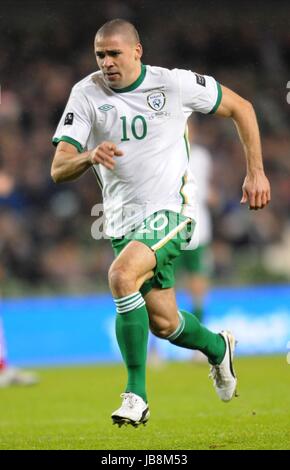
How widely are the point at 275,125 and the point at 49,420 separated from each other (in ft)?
31.2

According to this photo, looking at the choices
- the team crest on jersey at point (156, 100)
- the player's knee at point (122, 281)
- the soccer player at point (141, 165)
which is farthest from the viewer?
the team crest on jersey at point (156, 100)

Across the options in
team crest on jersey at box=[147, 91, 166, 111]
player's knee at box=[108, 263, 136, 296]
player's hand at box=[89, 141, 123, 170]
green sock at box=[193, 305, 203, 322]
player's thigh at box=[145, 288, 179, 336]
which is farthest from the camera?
green sock at box=[193, 305, 203, 322]

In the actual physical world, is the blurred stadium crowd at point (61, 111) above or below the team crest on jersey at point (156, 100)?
above

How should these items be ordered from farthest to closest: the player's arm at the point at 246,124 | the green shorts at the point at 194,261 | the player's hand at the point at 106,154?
1. the green shorts at the point at 194,261
2. the player's arm at the point at 246,124
3. the player's hand at the point at 106,154

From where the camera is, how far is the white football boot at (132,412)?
5496mm

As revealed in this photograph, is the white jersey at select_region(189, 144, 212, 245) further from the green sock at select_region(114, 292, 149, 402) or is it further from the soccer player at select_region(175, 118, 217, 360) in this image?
the green sock at select_region(114, 292, 149, 402)

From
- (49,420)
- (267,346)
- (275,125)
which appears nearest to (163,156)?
(49,420)

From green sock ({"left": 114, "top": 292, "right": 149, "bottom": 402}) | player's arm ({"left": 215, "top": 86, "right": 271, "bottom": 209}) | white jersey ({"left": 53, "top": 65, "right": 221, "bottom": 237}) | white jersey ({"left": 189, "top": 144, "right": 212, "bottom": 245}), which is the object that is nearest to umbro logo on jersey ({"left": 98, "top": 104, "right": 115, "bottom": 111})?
white jersey ({"left": 53, "top": 65, "right": 221, "bottom": 237})

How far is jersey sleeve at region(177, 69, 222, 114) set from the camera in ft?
21.0

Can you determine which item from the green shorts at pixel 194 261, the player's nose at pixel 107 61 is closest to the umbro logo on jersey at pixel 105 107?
the player's nose at pixel 107 61

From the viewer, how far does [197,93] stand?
6410 millimetres

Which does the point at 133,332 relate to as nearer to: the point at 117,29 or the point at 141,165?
the point at 141,165

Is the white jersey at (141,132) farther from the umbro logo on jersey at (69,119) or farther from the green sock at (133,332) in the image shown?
the green sock at (133,332)

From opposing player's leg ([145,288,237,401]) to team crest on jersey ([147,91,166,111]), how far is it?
1104 millimetres
